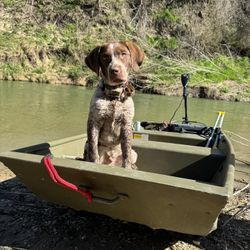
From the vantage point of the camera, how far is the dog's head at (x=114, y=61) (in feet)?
11.2

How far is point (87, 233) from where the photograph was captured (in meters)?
3.62

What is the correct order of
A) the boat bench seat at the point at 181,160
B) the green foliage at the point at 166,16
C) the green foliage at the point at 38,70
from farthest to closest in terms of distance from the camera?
the green foliage at the point at 166,16, the green foliage at the point at 38,70, the boat bench seat at the point at 181,160

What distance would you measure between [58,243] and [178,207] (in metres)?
1.18

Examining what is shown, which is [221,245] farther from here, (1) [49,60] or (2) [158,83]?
(1) [49,60]

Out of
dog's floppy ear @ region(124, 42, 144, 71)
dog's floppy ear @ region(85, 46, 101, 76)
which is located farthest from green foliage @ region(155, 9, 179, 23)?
dog's floppy ear @ region(85, 46, 101, 76)

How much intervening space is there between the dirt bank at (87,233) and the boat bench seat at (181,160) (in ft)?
1.79

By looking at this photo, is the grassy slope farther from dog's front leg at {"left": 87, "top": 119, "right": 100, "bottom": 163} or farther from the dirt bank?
dog's front leg at {"left": 87, "top": 119, "right": 100, "bottom": 163}

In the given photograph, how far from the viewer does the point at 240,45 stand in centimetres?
2434

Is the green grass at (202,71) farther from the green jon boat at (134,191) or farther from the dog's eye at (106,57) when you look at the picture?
the green jon boat at (134,191)

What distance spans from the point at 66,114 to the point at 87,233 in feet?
27.2

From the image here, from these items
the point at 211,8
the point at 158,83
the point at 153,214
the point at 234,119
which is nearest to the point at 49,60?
the point at 158,83

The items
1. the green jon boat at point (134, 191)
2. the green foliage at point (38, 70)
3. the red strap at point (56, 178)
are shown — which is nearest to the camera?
the green jon boat at point (134, 191)

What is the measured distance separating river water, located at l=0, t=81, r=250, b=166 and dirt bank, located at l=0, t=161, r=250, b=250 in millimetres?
3425

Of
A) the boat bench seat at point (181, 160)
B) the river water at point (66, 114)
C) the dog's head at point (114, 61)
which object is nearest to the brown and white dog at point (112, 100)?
the dog's head at point (114, 61)
